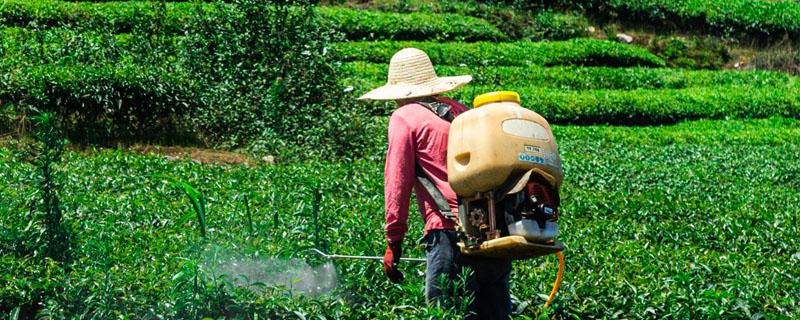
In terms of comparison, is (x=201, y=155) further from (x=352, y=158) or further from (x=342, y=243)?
(x=342, y=243)

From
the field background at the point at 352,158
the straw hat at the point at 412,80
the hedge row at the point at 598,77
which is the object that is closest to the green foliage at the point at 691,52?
the field background at the point at 352,158

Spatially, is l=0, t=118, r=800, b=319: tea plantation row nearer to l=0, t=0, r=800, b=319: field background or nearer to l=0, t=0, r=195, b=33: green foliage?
l=0, t=0, r=800, b=319: field background

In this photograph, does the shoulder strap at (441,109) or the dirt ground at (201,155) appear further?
the dirt ground at (201,155)

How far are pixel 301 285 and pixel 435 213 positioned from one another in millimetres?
1179

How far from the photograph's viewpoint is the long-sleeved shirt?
538 centimetres

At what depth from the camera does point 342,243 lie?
7.34 m

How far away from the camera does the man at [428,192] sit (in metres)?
5.39

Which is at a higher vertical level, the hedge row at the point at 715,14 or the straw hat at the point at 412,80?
the straw hat at the point at 412,80

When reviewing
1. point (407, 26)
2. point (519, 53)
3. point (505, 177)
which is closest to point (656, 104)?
point (519, 53)

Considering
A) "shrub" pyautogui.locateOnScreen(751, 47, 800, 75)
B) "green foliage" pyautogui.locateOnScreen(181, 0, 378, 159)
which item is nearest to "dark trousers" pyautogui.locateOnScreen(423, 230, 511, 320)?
"green foliage" pyautogui.locateOnScreen(181, 0, 378, 159)

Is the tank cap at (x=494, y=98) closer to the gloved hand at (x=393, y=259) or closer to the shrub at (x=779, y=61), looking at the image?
the gloved hand at (x=393, y=259)

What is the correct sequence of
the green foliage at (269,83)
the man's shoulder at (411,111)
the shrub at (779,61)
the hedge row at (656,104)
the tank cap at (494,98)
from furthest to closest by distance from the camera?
the shrub at (779,61), the hedge row at (656,104), the green foliage at (269,83), the man's shoulder at (411,111), the tank cap at (494,98)

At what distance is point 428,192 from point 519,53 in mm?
22623

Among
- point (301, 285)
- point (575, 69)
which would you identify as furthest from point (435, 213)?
point (575, 69)
